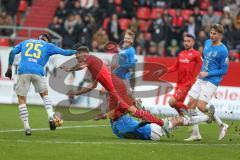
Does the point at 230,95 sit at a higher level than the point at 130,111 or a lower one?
lower

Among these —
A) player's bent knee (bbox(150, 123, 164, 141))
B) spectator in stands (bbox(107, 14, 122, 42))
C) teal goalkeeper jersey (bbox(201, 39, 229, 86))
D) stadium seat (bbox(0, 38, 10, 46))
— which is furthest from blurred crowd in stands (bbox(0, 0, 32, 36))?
player's bent knee (bbox(150, 123, 164, 141))

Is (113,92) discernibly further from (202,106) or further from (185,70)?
(185,70)

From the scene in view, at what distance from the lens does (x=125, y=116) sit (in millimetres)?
16078

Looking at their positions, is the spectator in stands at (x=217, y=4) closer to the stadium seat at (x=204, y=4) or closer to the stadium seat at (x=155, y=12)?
the stadium seat at (x=204, y=4)

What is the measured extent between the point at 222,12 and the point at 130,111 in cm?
1686

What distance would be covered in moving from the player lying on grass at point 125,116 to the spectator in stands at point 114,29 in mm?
15252

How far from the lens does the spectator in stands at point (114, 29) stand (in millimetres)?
31603

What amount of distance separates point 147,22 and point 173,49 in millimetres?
3037

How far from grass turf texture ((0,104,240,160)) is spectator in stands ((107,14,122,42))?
12714 millimetres

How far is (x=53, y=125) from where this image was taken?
684 inches

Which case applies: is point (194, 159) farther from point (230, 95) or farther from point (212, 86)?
point (230, 95)

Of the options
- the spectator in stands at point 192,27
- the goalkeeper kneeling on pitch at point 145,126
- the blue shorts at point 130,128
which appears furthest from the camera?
the spectator in stands at point 192,27

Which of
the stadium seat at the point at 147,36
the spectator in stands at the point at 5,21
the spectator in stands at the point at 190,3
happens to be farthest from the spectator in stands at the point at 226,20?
the spectator in stands at the point at 5,21

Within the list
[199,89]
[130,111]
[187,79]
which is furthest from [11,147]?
[187,79]
